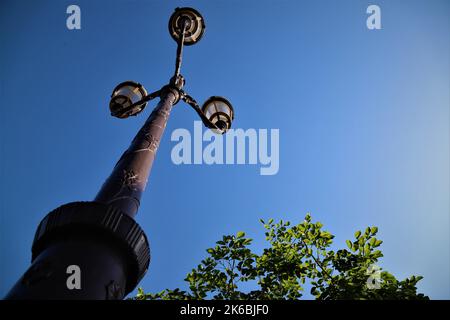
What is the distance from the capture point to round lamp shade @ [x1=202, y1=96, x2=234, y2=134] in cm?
645

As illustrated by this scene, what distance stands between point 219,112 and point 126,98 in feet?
6.04

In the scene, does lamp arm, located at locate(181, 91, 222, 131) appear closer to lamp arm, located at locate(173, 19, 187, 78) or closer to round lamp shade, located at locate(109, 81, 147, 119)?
lamp arm, located at locate(173, 19, 187, 78)

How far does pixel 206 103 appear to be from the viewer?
6508 millimetres

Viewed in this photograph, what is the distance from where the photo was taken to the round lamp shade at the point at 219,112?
645 centimetres

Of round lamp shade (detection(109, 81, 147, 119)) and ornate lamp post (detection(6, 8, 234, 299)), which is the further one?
round lamp shade (detection(109, 81, 147, 119))

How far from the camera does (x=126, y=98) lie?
5820 mm

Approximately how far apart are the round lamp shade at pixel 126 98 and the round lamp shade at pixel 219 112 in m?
1.34

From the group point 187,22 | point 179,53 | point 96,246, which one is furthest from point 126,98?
point 96,246

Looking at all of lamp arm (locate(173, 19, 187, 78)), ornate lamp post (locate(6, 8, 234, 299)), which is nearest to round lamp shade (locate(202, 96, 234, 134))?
lamp arm (locate(173, 19, 187, 78))

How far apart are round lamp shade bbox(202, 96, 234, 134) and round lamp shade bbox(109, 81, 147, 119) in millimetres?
1343

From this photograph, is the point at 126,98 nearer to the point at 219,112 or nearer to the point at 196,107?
the point at 196,107
